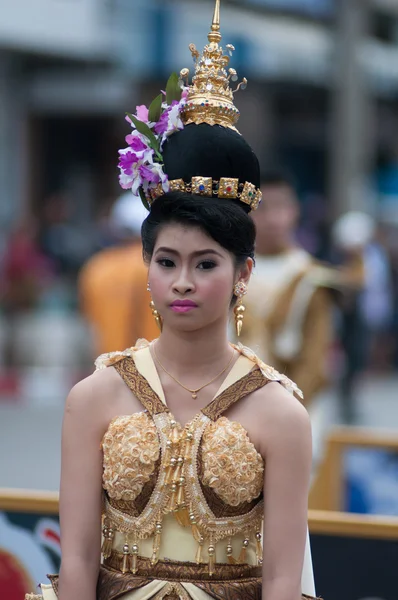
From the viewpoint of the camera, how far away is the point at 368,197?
20172mm

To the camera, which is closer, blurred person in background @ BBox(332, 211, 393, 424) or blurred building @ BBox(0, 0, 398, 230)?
blurred person in background @ BBox(332, 211, 393, 424)

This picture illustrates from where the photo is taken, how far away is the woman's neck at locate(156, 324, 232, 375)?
305 cm

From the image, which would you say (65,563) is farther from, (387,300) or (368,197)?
(368,197)

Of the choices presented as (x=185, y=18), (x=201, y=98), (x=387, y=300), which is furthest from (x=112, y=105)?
(x=201, y=98)

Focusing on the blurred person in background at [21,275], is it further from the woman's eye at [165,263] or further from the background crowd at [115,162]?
the woman's eye at [165,263]

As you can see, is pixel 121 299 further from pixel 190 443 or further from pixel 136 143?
pixel 190 443

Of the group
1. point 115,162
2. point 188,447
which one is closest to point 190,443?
point 188,447

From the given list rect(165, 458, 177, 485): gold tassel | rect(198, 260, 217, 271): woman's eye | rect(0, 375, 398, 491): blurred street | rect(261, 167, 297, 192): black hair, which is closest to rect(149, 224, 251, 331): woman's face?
rect(198, 260, 217, 271): woman's eye

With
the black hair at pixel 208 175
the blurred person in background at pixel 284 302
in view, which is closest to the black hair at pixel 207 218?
the black hair at pixel 208 175

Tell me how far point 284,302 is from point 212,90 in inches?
125

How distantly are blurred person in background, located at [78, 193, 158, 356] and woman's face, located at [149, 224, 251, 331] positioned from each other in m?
4.15

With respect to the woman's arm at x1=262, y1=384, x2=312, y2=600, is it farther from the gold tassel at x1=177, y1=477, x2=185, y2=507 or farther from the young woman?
the gold tassel at x1=177, y1=477, x2=185, y2=507

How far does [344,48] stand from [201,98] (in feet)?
48.4

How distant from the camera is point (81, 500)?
2.97 meters
